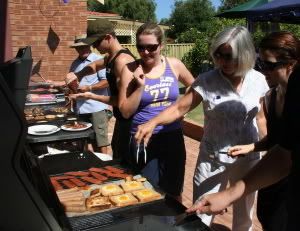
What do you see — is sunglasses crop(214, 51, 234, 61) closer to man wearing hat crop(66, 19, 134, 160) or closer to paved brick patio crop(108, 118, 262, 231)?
man wearing hat crop(66, 19, 134, 160)

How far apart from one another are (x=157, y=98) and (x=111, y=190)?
1.16m

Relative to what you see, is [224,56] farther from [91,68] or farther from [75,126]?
[91,68]

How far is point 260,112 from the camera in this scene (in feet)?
8.89

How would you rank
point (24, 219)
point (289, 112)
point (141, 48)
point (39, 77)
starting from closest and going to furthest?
point (24, 219) → point (289, 112) → point (141, 48) → point (39, 77)

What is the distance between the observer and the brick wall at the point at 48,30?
7.08m

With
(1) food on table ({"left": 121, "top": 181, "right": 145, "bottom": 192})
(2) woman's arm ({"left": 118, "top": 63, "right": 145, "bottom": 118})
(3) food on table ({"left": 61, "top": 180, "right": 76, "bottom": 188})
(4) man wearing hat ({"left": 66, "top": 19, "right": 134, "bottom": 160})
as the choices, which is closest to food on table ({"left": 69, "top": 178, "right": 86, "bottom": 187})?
(3) food on table ({"left": 61, "top": 180, "right": 76, "bottom": 188})

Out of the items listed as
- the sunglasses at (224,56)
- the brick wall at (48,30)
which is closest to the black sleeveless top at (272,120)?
the sunglasses at (224,56)

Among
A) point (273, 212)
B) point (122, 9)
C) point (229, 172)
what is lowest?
point (273, 212)

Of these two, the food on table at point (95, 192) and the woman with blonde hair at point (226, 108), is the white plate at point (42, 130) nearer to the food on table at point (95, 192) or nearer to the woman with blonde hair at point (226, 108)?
the woman with blonde hair at point (226, 108)

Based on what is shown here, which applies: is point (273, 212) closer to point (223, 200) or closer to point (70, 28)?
point (223, 200)

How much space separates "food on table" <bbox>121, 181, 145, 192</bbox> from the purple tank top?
0.91 meters

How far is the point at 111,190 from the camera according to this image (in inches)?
79.2

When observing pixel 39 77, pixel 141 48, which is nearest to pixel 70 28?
pixel 39 77

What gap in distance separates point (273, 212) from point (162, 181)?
91 centimetres
